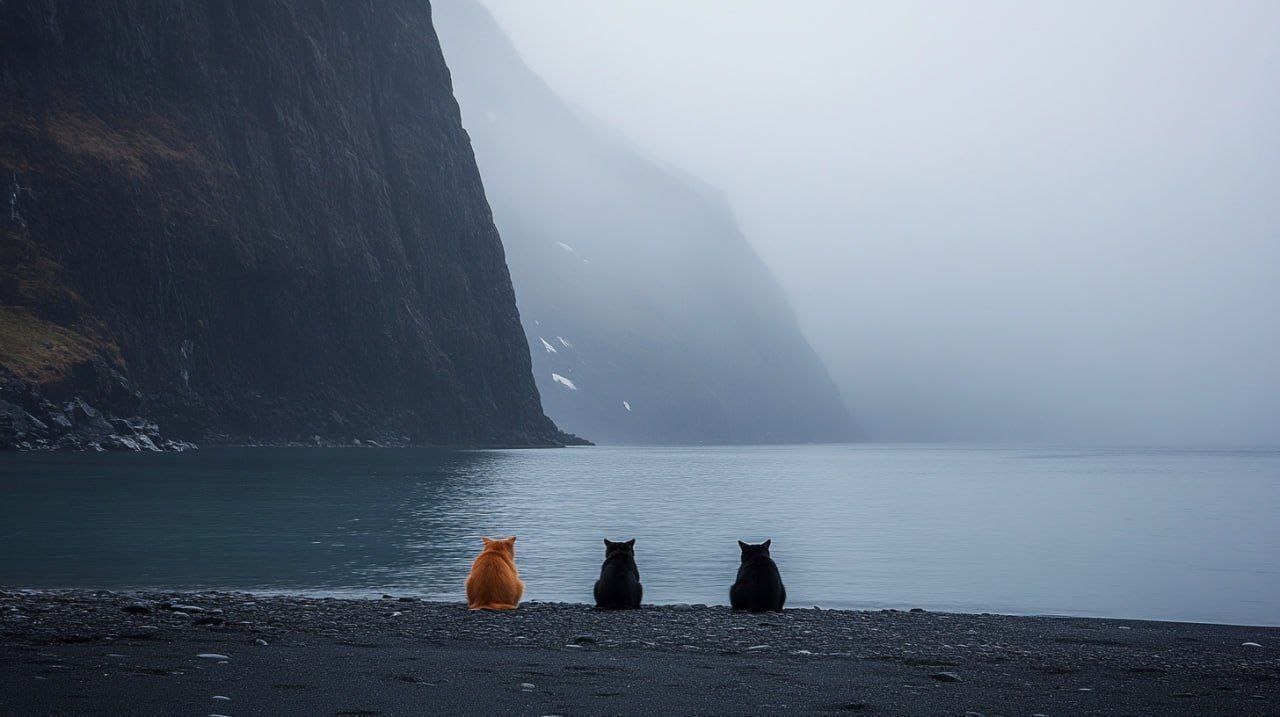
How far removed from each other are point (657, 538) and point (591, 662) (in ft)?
94.0

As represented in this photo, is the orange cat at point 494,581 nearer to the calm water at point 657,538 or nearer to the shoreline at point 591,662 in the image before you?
the shoreline at point 591,662

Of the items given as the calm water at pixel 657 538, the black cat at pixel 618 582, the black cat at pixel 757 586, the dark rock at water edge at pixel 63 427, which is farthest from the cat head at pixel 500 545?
the dark rock at water edge at pixel 63 427

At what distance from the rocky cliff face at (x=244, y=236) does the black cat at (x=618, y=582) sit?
110266 millimetres

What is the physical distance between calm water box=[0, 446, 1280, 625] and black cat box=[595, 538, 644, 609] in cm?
502

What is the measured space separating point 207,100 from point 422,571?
150 metres

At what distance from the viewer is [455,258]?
612ft

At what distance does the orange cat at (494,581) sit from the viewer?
758 inches

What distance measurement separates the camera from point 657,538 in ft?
137

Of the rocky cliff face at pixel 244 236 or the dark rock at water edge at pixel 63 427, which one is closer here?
the dark rock at water edge at pixel 63 427

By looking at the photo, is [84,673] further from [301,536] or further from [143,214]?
[143,214]

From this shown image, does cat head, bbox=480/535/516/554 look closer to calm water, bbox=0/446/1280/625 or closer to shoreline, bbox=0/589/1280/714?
shoreline, bbox=0/589/1280/714

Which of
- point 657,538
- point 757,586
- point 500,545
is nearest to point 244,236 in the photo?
point 657,538

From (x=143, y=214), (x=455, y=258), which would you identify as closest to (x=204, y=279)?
(x=143, y=214)

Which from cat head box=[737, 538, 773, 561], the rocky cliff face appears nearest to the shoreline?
cat head box=[737, 538, 773, 561]
